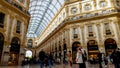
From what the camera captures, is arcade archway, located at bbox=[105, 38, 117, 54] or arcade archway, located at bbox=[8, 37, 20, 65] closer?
arcade archway, located at bbox=[8, 37, 20, 65]

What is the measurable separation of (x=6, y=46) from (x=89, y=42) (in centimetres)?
1782

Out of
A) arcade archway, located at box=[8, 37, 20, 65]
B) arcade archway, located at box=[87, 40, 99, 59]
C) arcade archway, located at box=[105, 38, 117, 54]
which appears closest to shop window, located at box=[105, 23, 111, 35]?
arcade archway, located at box=[105, 38, 117, 54]

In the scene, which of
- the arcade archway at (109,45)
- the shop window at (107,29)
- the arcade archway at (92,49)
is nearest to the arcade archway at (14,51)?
the arcade archway at (92,49)

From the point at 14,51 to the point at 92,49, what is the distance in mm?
16626

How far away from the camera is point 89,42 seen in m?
28.1

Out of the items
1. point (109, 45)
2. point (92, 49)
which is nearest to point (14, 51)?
point (92, 49)

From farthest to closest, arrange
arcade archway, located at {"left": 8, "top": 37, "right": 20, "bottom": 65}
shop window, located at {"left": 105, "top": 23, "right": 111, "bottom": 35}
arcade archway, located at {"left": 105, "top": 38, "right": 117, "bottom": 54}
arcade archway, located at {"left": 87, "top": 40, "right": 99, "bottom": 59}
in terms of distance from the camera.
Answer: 1. arcade archway, located at {"left": 87, "top": 40, "right": 99, "bottom": 59}
2. shop window, located at {"left": 105, "top": 23, "right": 111, "bottom": 35}
3. arcade archway, located at {"left": 105, "top": 38, "right": 117, "bottom": 54}
4. arcade archway, located at {"left": 8, "top": 37, "right": 20, "bottom": 65}

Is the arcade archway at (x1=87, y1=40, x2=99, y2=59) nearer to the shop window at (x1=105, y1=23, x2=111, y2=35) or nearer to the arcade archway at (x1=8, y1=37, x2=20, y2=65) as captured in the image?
the shop window at (x1=105, y1=23, x2=111, y2=35)

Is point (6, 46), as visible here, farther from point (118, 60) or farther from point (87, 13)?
point (87, 13)

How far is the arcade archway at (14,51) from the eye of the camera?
21.0 metres

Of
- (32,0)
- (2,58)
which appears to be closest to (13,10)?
→ (2,58)

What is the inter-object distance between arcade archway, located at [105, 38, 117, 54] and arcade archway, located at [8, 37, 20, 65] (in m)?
18.5

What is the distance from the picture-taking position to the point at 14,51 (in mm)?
21641

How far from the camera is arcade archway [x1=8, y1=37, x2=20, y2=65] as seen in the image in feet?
69.0
